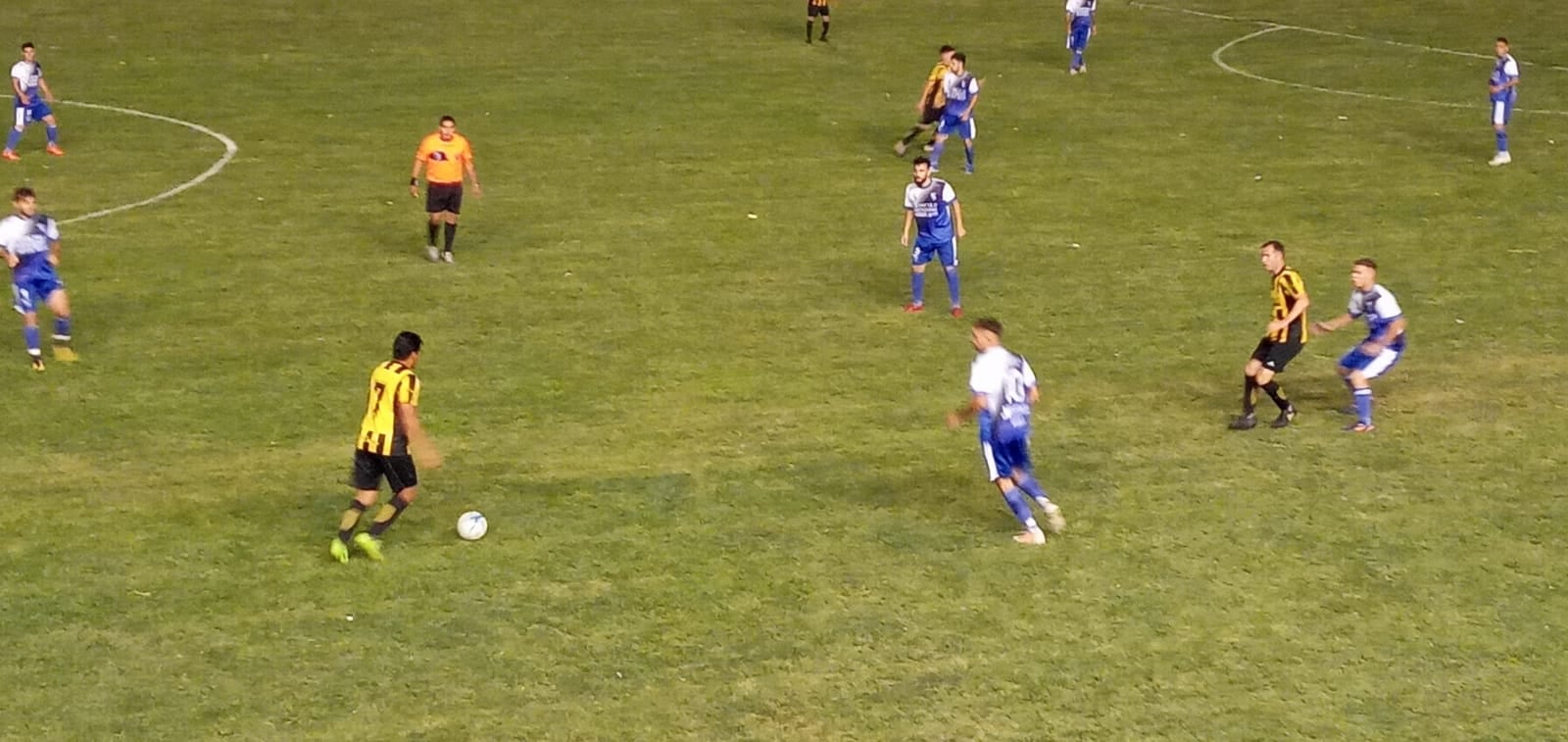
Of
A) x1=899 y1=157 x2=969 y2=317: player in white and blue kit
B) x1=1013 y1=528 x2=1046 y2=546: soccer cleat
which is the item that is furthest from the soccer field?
x1=899 y1=157 x2=969 y2=317: player in white and blue kit

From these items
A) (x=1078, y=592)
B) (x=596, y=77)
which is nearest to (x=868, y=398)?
(x=1078, y=592)

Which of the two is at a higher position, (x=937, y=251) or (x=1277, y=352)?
(x=1277, y=352)

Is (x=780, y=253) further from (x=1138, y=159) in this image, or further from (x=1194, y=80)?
(x=1194, y=80)

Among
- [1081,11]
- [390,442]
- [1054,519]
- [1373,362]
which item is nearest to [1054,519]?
[1054,519]

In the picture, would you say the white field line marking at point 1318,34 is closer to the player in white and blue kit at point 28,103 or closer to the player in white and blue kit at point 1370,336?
the player in white and blue kit at point 1370,336

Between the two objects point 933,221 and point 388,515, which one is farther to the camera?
point 933,221

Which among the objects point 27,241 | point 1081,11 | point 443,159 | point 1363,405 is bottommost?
point 1363,405

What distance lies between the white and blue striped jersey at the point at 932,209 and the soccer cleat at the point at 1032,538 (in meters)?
6.31

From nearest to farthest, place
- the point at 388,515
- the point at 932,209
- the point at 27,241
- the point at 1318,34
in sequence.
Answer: the point at 388,515
the point at 27,241
the point at 932,209
the point at 1318,34

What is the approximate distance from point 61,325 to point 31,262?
87cm

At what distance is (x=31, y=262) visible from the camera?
60.6 ft

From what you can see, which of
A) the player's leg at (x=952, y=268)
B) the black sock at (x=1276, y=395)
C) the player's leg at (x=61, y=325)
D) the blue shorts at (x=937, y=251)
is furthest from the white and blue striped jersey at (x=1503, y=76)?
the player's leg at (x=61, y=325)

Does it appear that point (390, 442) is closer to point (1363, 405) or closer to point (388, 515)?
point (388, 515)

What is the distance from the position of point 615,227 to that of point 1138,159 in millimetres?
9259
